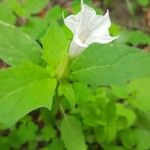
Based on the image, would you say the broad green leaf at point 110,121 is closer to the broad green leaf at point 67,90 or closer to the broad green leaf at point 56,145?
the broad green leaf at point 56,145

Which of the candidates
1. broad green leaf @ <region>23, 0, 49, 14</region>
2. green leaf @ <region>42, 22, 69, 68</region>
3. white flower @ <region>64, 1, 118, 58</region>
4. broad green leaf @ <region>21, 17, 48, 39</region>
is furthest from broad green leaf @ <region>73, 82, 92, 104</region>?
broad green leaf @ <region>23, 0, 49, 14</region>

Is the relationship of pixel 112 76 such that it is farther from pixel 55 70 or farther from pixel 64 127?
pixel 64 127

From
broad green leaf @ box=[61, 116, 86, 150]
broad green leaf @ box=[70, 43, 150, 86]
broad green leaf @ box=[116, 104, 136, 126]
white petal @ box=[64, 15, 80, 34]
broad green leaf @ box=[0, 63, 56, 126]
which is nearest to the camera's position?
white petal @ box=[64, 15, 80, 34]

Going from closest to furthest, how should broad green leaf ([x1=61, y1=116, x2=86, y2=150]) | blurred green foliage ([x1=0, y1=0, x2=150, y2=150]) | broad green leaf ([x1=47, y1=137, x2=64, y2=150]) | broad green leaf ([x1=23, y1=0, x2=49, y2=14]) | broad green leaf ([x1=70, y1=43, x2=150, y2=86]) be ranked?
1. broad green leaf ([x1=70, y1=43, x2=150, y2=86])
2. broad green leaf ([x1=61, y1=116, x2=86, y2=150])
3. blurred green foliage ([x1=0, y1=0, x2=150, y2=150])
4. broad green leaf ([x1=47, y1=137, x2=64, y2=150])
5. broad green leaf ([x1=23, y1=0, x2=49, y2=14])

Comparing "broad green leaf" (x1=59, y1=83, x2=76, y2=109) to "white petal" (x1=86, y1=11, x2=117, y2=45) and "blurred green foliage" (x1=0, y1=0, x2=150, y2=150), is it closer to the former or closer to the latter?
"blurred green foliage" (x1=0, y1=0, x2=150, y2=150)

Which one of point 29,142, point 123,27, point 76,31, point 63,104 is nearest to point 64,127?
point 63,104

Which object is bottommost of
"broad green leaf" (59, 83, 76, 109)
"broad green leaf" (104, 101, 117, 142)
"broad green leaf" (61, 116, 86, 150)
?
"broad green leaf" (104, 101, 117, 142)

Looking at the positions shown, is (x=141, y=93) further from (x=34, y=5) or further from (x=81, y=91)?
(x=34, y=5)
